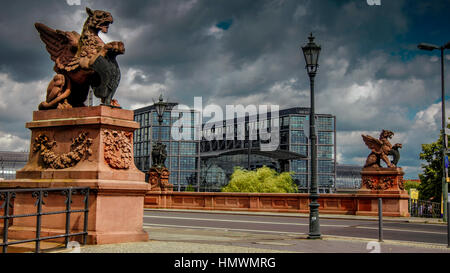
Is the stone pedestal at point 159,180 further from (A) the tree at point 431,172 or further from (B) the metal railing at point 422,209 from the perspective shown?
(A) the tree at point 431,172

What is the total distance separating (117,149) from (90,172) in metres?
0.70

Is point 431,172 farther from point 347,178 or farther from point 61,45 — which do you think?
point 347,178

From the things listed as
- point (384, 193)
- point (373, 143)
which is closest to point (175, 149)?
point (373, 143)

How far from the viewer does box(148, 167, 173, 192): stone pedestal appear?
35094 millimetres

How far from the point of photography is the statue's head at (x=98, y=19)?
1002 cm

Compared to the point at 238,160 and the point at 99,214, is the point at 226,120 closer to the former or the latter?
the point at 238,160

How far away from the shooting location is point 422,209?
91.7ft

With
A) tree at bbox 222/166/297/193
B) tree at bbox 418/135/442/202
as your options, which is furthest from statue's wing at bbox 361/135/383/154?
tree at bbox 222/166/297/193

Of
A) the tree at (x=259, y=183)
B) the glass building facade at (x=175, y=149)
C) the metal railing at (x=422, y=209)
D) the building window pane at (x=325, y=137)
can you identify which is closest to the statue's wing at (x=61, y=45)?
the metal railing at (x=422, y=209)

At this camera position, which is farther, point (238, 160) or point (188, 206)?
point (238, 160)
